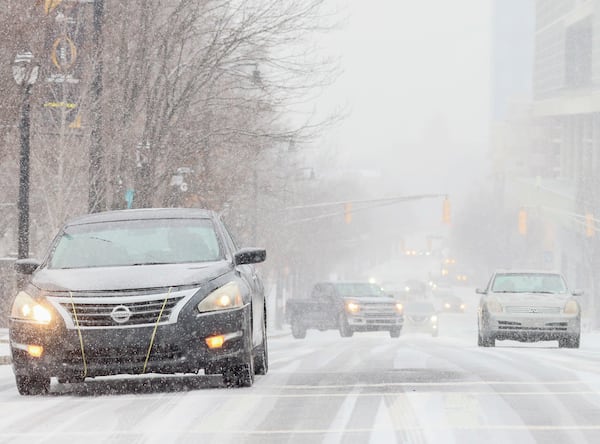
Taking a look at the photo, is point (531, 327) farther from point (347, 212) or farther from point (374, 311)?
point (347, 212)

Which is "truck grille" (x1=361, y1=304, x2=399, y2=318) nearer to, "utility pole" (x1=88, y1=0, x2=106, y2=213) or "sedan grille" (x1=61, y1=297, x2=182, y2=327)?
"utility pole" (x1=88, y1=0, x2=106, y2=213)

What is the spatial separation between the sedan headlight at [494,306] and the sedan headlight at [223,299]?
1276cm

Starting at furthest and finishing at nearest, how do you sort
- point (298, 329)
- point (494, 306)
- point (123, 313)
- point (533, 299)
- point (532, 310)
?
1. point (298, 329)
2. point (494, 306)
3. point (533, 299)
4. point (532, 310)
5. point (123, 313)

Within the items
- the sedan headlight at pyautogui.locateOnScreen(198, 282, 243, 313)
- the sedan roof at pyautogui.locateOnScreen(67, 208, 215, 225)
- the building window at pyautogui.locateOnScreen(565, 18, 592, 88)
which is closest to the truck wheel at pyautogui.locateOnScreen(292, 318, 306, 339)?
the sedan roof at pyautogui.locateOnScreen(67, 208, 215, 225)

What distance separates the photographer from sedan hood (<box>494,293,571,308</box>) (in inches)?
940

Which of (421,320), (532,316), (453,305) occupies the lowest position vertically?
(453,305)

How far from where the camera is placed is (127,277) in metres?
11.7

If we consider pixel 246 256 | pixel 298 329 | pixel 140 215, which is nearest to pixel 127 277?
pixel 246 256

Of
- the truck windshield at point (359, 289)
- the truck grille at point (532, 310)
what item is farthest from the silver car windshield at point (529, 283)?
the truck windshield at point (359, 289)

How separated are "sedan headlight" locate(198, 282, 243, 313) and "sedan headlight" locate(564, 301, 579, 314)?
42.8 feet

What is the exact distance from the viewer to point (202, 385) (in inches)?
484

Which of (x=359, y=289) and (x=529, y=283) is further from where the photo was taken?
(x=359, y=289)

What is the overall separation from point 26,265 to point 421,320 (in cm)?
4839

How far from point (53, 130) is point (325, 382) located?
2122 cm
